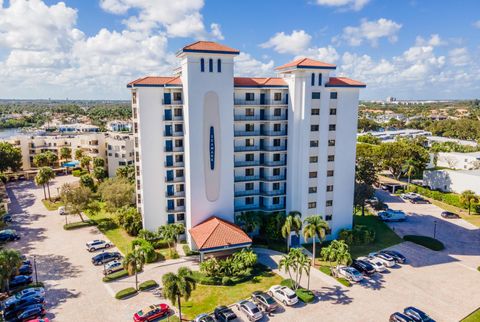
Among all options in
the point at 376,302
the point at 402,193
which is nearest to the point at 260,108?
the point at 376,302

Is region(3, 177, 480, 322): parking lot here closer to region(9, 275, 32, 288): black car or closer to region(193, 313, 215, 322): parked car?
→ region(9, 275, 32, 288): black car

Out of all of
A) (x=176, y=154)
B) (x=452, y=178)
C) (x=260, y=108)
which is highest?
(x=260, y=108)

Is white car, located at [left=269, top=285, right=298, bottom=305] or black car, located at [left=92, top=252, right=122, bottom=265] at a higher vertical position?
black car, located at [left=92, top=252, right=122, bottom=265]

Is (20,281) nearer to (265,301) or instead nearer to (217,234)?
(217,234)

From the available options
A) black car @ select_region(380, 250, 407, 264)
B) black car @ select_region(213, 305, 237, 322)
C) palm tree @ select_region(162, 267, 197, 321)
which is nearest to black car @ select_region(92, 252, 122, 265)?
palm tree @ select_region(162, 267, 197, 321)

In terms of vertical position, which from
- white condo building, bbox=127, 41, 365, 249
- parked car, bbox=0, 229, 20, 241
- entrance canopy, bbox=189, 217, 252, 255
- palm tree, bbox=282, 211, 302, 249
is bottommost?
parked car, bbox=0, 229, 20, 241

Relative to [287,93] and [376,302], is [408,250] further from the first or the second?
[287,93]

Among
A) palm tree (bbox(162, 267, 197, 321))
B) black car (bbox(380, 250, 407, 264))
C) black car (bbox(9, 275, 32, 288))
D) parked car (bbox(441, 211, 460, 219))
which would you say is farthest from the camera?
parked car (bbox(441, 211, 460, 219))
